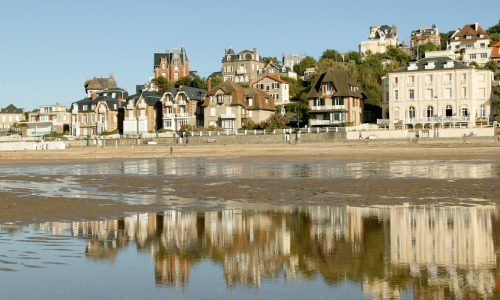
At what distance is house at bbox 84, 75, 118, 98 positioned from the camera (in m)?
118

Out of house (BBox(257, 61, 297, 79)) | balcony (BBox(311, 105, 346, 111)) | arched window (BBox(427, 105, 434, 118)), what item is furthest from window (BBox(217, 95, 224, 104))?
arched window (BBox(427, 105, 434, 118))

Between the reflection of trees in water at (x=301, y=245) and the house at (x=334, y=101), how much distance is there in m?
56.1

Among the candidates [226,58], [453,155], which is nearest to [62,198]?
[453,155]

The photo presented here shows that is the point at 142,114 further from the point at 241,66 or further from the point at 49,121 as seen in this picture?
the point at 49,121

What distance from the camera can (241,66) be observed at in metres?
111

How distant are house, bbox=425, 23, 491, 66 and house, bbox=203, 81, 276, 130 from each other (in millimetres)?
26986

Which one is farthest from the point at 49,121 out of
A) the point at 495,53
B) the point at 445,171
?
the point at 445,171

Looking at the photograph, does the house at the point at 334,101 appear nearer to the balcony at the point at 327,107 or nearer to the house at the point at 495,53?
the balcony at the point at 327,107

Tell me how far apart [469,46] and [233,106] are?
46.6 m

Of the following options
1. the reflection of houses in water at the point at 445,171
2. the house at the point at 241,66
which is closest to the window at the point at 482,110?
the reflection of houses in water at the point at 445,171

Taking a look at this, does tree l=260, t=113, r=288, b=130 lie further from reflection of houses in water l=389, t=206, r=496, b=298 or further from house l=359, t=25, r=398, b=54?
house l=359, t=25, r=398, b=54

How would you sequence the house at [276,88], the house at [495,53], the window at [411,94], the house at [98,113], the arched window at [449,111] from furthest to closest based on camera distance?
the house at [495,53] → the house at [98,113] → the house at [276,88] → the window at [411,94] → the arched window at [449,111]

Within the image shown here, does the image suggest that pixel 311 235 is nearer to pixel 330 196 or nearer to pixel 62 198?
pixel 330 196

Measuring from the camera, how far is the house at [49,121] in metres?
113
